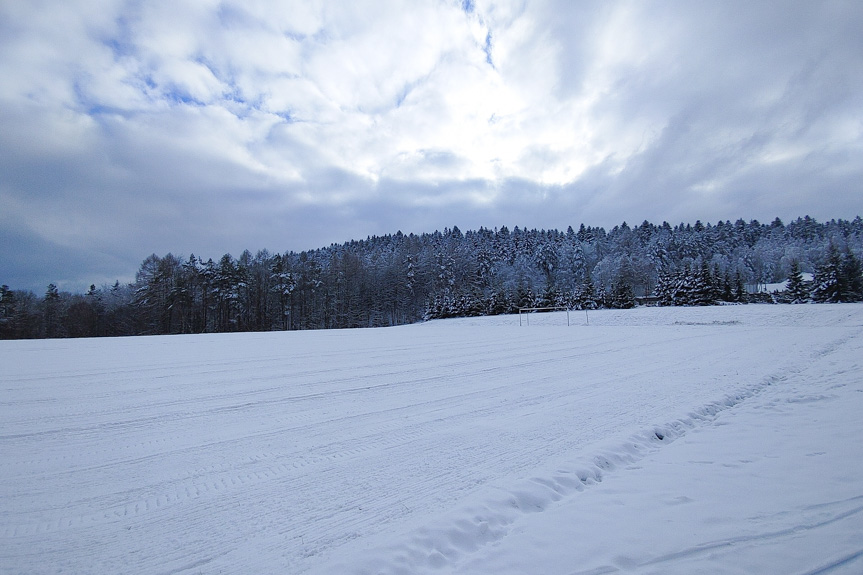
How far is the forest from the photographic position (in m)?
48.7

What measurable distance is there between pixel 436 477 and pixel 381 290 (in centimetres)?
6386

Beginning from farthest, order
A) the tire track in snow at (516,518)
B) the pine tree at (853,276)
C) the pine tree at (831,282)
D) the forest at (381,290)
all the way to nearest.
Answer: the forest at (381,290)
the pine tree at (853,276)
the pine tree at (831,282)
the tire track in snow at (516,518)

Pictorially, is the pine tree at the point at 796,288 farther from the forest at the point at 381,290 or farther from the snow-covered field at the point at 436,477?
the snow-covered field at the point at 436,477

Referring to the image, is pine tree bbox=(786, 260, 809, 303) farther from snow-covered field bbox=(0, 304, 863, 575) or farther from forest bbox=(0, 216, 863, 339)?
snow-covered field bbox=(0, 304, 863, 575)

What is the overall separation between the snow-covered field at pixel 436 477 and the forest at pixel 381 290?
4946cm

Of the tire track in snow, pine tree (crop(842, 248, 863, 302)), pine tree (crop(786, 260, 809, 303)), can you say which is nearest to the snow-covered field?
the tire track in snow

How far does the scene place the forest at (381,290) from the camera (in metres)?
48.7

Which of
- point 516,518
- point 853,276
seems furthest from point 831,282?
point 516,518

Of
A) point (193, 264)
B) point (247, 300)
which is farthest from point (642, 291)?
point (193, 264)

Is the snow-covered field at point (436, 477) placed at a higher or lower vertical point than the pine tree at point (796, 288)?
lower

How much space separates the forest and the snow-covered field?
162ft

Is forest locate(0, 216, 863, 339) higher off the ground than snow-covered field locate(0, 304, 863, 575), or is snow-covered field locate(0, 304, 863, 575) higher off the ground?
forest locate(0, 216, 863, 339)

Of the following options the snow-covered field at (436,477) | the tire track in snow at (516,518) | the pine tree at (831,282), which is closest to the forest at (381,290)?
the pine tree at (831,282)

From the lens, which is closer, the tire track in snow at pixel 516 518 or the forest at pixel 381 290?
the tire track in snow at pixel 516 518
